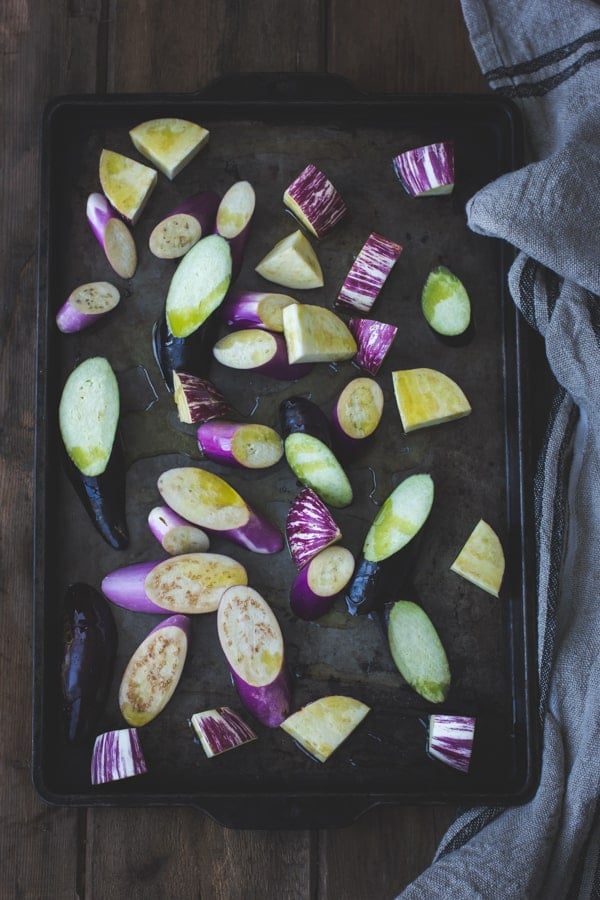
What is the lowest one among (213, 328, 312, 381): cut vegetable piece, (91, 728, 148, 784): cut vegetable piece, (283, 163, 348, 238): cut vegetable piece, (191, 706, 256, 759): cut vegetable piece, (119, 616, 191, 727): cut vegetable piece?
(91, 728, 148, 784): cut vegetable piece

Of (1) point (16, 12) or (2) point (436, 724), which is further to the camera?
(1) point (16, 12)

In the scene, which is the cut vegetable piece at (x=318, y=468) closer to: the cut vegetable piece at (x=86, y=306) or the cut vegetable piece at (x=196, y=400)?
the cut vegetable piece at (x=196, y=400)

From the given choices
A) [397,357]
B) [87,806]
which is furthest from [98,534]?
[397,357]

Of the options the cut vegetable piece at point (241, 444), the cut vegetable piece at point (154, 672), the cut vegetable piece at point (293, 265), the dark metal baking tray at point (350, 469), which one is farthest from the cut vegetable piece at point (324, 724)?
the cut vegetable piece at point (293, 265)

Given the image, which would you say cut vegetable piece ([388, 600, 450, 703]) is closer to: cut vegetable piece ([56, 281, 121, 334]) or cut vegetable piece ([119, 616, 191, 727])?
cut vegetable piece ([119, 616, 191, 727])

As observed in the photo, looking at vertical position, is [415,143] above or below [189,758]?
above

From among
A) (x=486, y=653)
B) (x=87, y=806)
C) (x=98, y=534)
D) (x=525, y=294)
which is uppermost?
(x=525, y=294)

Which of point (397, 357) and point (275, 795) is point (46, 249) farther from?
point (275, 795)

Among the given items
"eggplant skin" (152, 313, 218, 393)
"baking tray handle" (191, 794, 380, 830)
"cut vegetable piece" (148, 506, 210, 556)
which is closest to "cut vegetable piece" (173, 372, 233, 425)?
"eggplant skin" (152, 313, 218, 393)
